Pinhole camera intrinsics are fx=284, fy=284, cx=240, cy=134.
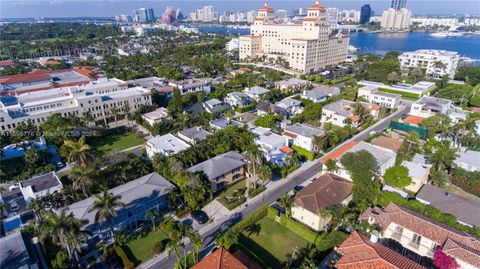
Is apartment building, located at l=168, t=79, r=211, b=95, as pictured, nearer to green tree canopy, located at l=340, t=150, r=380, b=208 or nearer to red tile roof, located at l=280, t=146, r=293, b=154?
red tile roof, located at l=280, t=146, r=293, b=154

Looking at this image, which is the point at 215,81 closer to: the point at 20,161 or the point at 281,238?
the point at 20,161

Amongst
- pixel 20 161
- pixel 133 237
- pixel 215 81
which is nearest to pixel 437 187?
pixel 133 237

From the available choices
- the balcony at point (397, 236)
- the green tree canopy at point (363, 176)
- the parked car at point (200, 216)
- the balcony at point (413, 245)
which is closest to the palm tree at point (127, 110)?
the parked car at point (200, 216)

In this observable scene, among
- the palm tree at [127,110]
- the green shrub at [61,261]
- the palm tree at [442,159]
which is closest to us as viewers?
the green shrub at [61,261]

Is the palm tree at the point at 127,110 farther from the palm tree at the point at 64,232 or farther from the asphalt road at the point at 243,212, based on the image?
the palm tree at the point at 64,232

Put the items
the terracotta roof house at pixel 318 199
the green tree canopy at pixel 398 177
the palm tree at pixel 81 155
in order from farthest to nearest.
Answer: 1. the palm tree at pixel 81 155
2. the green tree canopy at pixel 398 177
3. the terracotta roof house at pixel 318 199

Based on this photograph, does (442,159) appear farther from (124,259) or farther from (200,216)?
(124,259)
